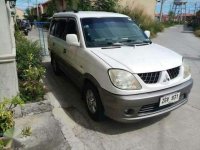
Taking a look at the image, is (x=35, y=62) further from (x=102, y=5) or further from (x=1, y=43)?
(x=102, y=5)

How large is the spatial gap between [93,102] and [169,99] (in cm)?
126

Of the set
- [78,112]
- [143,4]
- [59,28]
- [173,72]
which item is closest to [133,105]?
[173,72]

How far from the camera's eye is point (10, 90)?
4.20 metres

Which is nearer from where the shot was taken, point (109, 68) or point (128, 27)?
point (109, 68)

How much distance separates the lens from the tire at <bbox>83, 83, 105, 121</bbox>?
3.88 m

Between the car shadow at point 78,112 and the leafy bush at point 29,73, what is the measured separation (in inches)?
24.0

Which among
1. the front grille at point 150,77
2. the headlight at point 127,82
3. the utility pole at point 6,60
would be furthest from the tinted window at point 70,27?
the front grille at point 150,77

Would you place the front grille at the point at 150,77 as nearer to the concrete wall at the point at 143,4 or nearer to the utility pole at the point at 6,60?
the utility pole at the point at 6,60

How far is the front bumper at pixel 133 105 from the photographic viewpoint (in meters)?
3.41

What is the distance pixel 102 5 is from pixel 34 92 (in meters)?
11.0

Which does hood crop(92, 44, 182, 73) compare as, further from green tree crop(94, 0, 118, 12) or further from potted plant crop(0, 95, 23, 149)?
green tree crop(94, 0, 118, 12)

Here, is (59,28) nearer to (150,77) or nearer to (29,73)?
(29,73)

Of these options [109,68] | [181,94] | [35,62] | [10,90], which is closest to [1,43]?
[10,90]

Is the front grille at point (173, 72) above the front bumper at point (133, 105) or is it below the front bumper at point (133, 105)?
above
